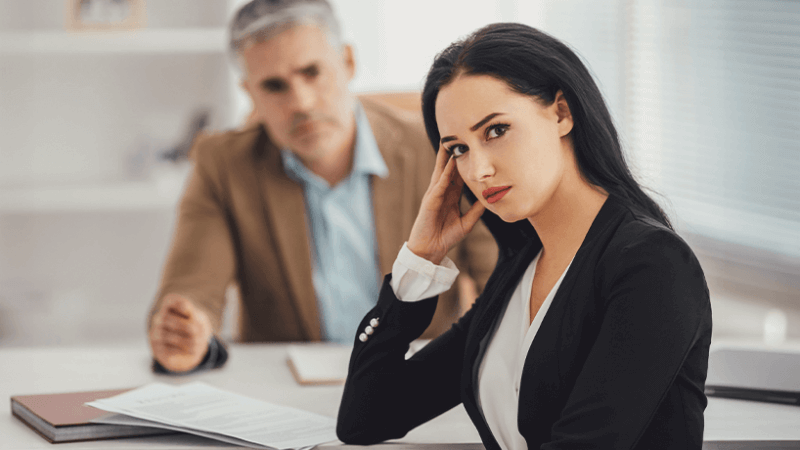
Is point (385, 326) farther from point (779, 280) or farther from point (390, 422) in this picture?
point (779, 280)

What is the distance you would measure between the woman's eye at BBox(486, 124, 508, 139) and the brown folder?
615 mm

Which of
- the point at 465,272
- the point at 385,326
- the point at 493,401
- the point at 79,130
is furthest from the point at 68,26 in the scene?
the point at 493,401

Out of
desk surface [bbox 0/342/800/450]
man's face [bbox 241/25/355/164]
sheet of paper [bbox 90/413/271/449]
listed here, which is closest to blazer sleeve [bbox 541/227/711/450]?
desk surface [bbox 0/342/800/450]

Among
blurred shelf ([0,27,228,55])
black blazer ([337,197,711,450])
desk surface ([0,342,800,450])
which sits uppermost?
blurred shelf ([0,27,228,55])

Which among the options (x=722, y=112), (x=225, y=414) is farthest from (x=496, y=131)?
(x=722, y=112)

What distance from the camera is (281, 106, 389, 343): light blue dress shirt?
1.86 metres

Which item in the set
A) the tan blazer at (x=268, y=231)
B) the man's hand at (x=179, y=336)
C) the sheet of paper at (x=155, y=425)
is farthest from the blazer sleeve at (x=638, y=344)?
the tan blazer at (x=268, y=231)

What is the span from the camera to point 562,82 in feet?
2.80

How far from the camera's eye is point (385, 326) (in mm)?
1019

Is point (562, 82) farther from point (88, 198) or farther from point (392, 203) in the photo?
point (88, 198)

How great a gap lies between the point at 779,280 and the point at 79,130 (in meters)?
2.31

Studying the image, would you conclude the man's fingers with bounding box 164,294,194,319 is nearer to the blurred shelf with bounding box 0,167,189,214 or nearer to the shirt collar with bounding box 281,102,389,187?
the shirt collar with bounding box 281,102,389,187

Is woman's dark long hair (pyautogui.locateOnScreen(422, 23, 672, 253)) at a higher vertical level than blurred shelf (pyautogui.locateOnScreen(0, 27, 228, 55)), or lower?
lower

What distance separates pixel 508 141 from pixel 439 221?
21 centimetres
